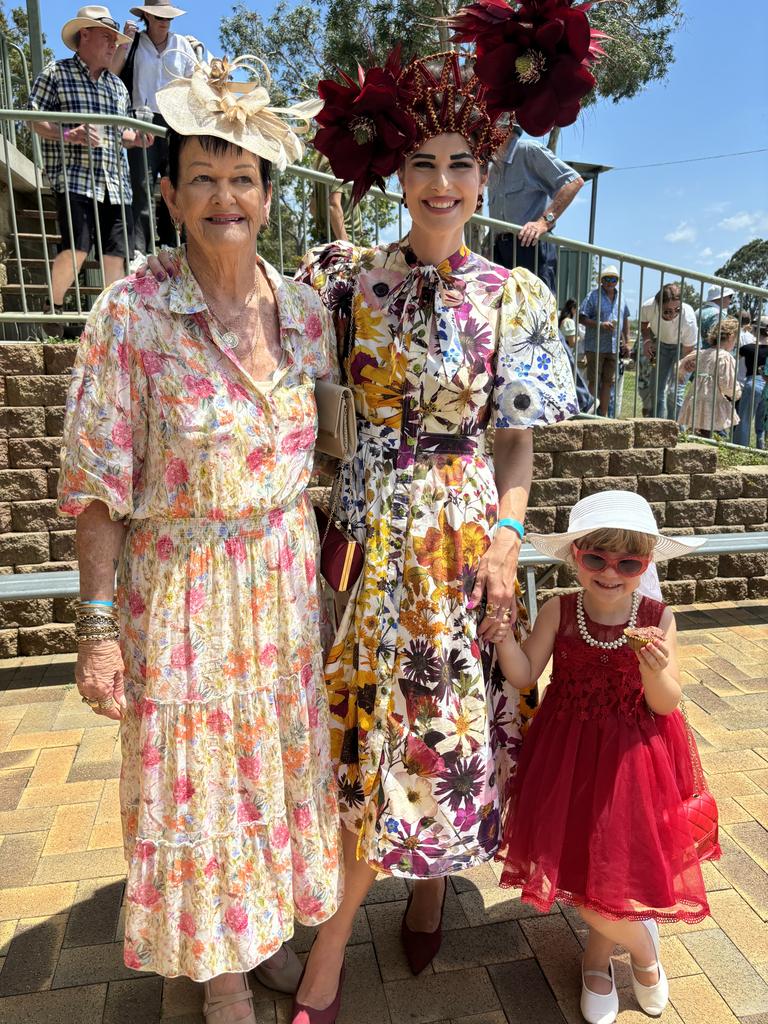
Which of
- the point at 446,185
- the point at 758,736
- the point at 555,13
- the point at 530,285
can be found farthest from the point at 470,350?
the point at 758,736

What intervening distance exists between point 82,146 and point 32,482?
204 centimetres

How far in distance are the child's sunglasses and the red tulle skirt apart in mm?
→ 365

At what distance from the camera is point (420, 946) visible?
7.85 ft

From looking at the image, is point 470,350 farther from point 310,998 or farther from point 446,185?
point 310,998

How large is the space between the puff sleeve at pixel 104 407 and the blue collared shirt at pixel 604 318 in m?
4.22

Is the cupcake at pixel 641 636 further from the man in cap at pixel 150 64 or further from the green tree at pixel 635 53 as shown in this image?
the green tree at pixel 635 53

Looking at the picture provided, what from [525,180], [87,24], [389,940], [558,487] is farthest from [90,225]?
[389,940]

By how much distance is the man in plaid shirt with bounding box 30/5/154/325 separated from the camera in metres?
4.84

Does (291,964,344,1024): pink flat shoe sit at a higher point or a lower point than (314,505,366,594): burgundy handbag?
lower

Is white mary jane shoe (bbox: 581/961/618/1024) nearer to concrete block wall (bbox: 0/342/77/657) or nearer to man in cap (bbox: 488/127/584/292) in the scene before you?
concrete block wall (bbox: 0/342/77/657)

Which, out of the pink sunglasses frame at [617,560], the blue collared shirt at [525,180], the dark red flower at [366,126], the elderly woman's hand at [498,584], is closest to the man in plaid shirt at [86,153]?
the blue collared shirt at [525,180]

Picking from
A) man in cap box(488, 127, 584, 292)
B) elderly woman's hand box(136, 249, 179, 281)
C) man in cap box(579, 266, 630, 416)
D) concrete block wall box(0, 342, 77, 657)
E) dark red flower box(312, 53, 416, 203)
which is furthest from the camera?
man in cap box(579, 266, 630, 416)

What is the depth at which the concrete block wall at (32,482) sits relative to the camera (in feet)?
14.3

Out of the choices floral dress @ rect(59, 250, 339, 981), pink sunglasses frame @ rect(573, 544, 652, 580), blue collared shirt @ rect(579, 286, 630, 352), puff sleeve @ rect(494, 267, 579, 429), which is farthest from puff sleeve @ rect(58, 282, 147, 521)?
blue collared shirt @ rect(579, 286, 630, 352)
